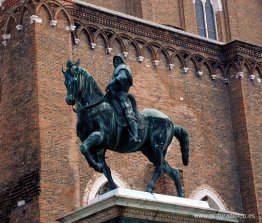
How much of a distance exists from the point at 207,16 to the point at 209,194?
7117 millimetres

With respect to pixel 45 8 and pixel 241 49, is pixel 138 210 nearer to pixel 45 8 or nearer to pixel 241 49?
pixel 45 8

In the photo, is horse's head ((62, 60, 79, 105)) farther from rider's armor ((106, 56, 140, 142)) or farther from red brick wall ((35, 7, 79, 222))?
red brick wall ((35, 7, 79, 222))

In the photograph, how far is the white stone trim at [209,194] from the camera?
1797 centimetres

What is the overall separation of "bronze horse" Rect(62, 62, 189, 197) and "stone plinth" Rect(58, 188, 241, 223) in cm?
58

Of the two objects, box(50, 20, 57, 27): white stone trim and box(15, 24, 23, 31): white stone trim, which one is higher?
box(15, 24, 23, 31): white stone trim

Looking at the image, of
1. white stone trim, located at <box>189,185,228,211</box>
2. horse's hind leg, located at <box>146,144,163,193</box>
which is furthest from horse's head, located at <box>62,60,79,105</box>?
white stone trim, located at <box>189,185,228,211</box>

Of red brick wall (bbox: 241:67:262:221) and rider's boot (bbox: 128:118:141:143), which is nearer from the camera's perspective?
rider's boot (bbox: 128:118:141:143)

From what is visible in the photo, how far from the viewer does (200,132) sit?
18703 mm

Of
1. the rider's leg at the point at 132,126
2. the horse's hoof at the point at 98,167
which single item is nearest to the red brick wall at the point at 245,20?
the rider's leg at the point at 132,126

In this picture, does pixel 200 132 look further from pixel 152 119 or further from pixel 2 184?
pixel 152 119

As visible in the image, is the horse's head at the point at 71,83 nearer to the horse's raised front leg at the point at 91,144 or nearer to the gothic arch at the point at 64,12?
the horse's raised front leg at the point at 91,144

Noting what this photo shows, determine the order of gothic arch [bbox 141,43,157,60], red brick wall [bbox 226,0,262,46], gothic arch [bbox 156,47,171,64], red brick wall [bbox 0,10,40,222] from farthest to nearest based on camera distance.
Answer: red brick wall [bbox 226,0,262,46]
gothic arch [bbox 156,47,171,64]
gothic arch [bbox 141,43,157,60]
red brick wall [bbox 0,10,40,222]

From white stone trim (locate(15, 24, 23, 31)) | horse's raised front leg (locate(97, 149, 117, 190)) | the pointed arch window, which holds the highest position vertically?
the pointed arch window

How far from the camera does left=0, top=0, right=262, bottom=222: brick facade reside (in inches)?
607
